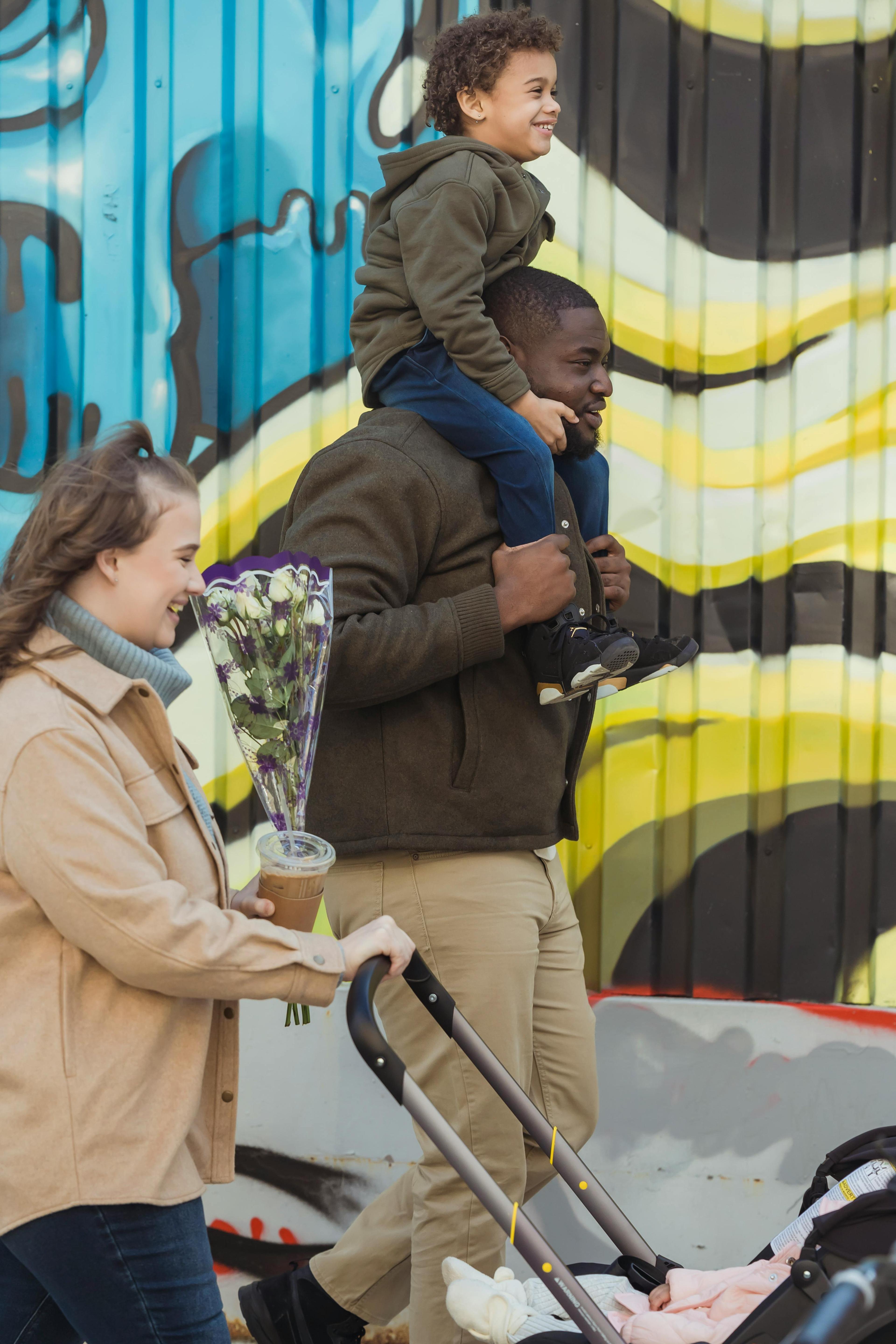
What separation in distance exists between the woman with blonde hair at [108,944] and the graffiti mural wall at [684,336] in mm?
1936

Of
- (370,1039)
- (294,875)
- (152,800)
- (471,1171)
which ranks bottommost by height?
(471,1171)

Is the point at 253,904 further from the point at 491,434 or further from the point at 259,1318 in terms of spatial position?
the point at 259,1318

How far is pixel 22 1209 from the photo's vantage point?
70.0 inches

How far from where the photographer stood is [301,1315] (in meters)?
2.89

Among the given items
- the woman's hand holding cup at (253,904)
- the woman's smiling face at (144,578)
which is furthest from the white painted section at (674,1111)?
the woman's smiling face at (144,578)

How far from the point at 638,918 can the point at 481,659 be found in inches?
62.0

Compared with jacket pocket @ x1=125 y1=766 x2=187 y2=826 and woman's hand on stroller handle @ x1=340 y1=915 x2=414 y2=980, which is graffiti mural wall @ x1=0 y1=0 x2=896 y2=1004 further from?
jacket pocket @ x1=125 y1=766 x2=187 y2=826

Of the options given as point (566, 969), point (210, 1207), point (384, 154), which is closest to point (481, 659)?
point (566, 969)

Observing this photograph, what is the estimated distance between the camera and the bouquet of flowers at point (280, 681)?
2.16 meters

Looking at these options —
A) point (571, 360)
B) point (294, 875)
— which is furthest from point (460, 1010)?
point (571, 360)

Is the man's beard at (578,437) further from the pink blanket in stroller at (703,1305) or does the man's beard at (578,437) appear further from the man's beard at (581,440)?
the pink blanket in stroller at (703,1305)

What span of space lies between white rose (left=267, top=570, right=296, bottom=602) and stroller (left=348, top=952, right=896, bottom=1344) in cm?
63

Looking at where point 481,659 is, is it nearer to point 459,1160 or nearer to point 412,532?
point 412,532

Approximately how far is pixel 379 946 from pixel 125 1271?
0.59 meters
